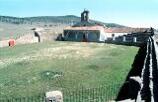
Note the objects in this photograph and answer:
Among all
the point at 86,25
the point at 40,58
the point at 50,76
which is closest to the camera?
the point at 50,76

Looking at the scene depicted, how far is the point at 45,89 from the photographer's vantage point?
67.4 ft

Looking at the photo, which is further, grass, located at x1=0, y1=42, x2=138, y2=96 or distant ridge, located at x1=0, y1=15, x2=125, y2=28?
distant ridge, located at x1=0, y1=15, x2=125, y2=28

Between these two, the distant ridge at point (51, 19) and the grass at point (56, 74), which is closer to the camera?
the grass at point (56, 74)

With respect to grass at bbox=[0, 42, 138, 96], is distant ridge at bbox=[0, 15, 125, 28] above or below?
above

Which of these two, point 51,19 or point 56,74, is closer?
point 56,74

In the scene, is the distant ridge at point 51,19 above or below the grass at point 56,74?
above

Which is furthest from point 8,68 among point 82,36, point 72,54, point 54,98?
point 82,36

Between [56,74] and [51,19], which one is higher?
[51,19]

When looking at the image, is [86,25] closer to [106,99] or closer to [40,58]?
[40,58]

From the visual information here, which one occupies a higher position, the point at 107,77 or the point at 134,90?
the point at 134,90

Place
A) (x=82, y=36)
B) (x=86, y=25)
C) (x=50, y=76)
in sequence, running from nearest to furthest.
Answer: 1. (x=50, y=76)
2. (x=82, y=36)
3. (x=86, y=25)

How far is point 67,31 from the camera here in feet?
225

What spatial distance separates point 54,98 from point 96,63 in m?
19.1

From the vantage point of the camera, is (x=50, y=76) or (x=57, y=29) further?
(x=57, y=29)
